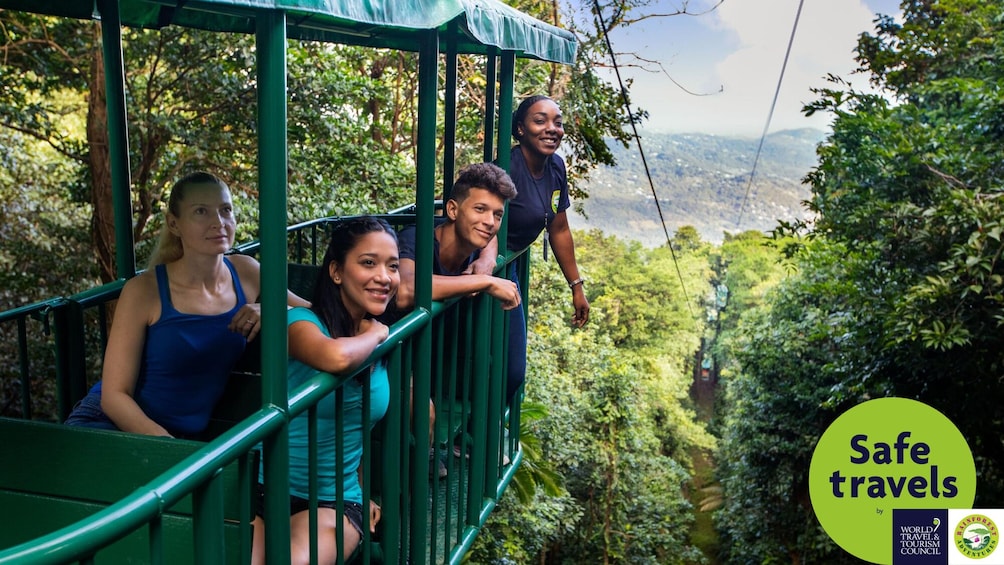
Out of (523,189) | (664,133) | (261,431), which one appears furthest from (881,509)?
(664,133)

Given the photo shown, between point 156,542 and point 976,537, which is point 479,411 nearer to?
point 156,542

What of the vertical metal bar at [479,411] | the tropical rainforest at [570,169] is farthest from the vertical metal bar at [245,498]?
the tropical rainforest at [570,169]

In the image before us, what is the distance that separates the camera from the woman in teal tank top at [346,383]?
2271mm

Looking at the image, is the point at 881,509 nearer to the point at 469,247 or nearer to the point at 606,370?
the point at 469,247

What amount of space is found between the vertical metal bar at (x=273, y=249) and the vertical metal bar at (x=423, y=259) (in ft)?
3.04

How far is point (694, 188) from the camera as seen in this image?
86.4 m

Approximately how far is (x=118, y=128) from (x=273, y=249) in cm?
194

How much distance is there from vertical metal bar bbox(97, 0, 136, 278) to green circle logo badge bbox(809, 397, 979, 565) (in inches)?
293

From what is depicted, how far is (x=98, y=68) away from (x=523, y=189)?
6.21 meters

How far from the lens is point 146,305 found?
244cm

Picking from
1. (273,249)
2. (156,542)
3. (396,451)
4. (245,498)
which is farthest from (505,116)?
(156,542)

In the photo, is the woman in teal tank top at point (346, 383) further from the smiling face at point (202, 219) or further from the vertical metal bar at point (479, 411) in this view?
the vertical metal bar at point (479, 411)

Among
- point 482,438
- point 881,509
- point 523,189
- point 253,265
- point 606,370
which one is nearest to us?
point 253,265

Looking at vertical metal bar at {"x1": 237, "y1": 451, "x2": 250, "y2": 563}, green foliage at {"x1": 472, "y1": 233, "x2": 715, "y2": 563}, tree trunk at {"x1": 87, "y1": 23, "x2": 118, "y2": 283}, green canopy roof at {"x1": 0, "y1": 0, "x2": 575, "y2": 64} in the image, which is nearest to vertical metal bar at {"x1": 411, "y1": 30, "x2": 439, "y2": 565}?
green canopy roof at {"x1": 0, "y1": 0, "x2": 575, "y2": 64}
